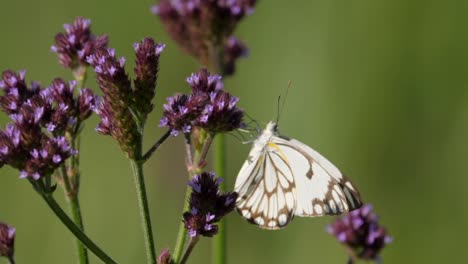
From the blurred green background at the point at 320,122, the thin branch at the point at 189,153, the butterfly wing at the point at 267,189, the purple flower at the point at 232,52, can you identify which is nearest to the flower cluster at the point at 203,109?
the thin branch at the point at 189,153

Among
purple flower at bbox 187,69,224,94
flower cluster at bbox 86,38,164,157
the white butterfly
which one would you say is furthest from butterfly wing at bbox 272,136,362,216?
flower cluster at bbox 86,38,164,157

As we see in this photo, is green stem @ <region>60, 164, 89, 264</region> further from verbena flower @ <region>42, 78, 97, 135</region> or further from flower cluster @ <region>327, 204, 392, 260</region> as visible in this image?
flower cluster @ <region>327, 204, 392, 260</region>

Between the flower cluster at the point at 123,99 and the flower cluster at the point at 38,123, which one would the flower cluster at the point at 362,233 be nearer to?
the flower cluster at the point at 123,99

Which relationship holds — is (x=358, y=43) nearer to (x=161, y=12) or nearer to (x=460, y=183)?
(x=460, y=183)

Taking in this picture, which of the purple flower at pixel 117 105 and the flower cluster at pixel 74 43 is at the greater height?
the flower cluster at pixel 74 43

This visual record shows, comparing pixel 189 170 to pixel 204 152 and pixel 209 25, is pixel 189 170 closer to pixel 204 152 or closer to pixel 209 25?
pixel 204 152

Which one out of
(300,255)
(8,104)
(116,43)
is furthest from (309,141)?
(8,104)

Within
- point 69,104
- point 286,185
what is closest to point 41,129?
point 69,104
